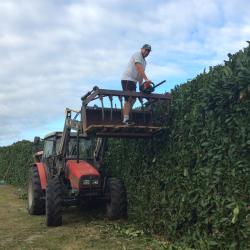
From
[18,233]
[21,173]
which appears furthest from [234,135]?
[21,173]

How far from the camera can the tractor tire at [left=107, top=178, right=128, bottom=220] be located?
10.9 m

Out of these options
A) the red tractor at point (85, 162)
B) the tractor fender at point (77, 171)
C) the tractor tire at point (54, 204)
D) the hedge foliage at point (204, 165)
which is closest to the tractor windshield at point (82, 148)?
the red tractor at point (85, 162)

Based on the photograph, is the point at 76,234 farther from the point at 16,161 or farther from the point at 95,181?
the point at 16,161

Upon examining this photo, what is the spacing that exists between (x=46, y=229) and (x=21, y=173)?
1334 centimetres

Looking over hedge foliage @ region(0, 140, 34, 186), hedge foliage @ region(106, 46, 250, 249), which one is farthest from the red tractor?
hedge foliage @ region(0, 140, 34, 186)

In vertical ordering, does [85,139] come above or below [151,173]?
above

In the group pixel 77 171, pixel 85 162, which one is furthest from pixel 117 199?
pixel 85 162

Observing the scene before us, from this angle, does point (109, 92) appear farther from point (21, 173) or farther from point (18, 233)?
point (21, 173)

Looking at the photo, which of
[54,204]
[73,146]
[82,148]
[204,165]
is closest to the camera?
[204,165]

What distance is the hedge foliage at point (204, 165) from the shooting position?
684 cm

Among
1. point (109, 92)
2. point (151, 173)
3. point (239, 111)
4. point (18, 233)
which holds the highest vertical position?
point (109, 92)

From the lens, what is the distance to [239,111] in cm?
695

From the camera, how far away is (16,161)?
25016 millimetres

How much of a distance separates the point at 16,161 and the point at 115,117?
53.8ft
